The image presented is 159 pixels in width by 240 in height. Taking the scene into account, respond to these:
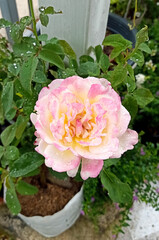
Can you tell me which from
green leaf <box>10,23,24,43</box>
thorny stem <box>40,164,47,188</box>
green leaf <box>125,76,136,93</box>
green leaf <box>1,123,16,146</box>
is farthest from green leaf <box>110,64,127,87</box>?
thorny stem <box>40,164,47,188</box>

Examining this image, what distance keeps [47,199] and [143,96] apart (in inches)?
22.7

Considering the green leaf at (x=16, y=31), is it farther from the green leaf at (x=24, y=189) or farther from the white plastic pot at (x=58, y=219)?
the white plastic pot at (x=58, y=219)

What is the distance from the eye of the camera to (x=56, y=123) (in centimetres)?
38

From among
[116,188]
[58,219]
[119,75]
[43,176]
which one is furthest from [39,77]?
[58,219]

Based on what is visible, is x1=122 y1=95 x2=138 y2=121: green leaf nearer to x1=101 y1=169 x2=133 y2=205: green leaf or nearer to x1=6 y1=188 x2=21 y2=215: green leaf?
x1=101 y1=169 x2=133 y2=205: green leaf

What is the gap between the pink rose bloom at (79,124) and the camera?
0.37m

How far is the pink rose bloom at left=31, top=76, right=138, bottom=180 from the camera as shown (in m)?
0.37

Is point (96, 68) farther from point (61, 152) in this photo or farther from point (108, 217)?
point (108, 217)

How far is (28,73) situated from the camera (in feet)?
1.45

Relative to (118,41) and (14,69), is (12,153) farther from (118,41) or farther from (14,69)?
(118,41)

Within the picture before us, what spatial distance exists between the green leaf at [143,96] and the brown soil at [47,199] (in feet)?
1.69

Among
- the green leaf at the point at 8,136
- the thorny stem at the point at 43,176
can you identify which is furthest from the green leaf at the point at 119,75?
the thorny stem at the point at 43,176

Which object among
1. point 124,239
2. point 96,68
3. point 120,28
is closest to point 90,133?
point 96,68

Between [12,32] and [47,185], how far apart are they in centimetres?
64
